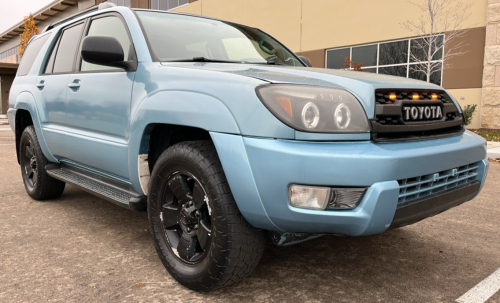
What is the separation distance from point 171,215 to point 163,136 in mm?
555

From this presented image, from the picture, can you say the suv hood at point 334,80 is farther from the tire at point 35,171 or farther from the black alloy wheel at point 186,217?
the tire at point 35,171

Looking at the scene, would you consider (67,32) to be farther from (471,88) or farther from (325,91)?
(471,88)

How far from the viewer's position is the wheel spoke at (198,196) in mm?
2244

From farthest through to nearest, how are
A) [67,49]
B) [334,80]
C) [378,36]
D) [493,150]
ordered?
[378,36] < [493,150] < [67,49] < [334,80]

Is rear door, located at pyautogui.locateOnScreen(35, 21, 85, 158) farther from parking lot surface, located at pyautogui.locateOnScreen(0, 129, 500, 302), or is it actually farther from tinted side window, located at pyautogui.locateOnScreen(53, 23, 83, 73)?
parking lot surface, located at pyautogui.locateOnScreen(0, 129, 500, 302)

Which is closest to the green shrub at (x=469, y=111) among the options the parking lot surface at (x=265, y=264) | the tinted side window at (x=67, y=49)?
the parking lot surface at (x=265, y=264)

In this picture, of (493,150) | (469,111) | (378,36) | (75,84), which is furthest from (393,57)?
(75,84)

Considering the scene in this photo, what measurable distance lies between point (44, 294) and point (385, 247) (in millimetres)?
2282

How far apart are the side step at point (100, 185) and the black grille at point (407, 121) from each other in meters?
1.58

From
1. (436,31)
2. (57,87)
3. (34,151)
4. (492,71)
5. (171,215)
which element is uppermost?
(436,31)

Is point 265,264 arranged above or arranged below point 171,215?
below

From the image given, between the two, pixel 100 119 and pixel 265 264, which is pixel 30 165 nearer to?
pixel 100 119

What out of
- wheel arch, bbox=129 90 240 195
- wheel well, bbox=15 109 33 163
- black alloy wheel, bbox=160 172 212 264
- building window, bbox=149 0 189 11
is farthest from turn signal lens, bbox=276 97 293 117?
building window, bbox=149 0 189 11

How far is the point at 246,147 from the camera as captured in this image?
198 centimetres
